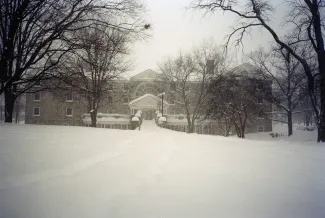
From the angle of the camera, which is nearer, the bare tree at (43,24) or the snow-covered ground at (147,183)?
the snow-covered ground at (147,183)

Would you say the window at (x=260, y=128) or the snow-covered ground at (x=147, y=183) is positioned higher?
the snow-covered ground at (x=147, y=183)

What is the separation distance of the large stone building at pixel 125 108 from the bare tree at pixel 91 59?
2.14 ft

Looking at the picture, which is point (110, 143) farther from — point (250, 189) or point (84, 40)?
point (84, 40)

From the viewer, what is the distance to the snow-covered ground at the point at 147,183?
1.81 meters

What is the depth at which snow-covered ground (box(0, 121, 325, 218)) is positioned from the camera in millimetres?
1812

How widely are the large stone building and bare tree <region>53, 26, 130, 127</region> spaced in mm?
654

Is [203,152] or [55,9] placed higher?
[55,9]

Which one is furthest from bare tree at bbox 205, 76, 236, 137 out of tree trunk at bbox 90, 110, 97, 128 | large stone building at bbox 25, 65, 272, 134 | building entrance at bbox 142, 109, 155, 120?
tree trunk at bbox 90, 110, 97, 128

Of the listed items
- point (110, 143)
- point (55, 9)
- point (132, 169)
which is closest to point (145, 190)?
point (132, 169)

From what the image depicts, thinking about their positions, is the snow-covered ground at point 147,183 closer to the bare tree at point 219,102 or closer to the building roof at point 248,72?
the building roof at point 248,72

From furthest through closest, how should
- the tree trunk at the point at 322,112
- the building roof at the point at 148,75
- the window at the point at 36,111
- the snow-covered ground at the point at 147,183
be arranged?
the building roof at the point at 148,75 < the window at the point at 36,111 < the tree trunk at the point at 322,112 < the snow-covered ground at the point at 147,183

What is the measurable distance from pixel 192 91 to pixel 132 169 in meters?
16.8

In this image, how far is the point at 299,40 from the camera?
7219mm

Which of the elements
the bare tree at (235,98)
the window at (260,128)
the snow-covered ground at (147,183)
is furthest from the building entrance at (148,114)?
the snow-covered ground at (147,183)
